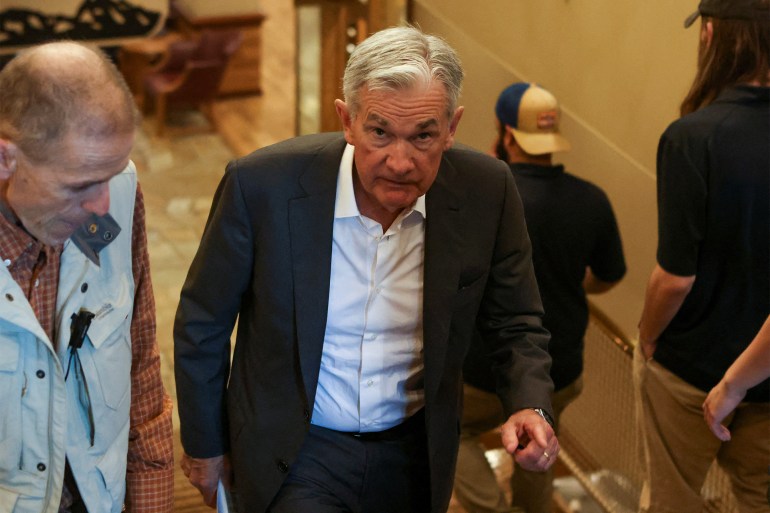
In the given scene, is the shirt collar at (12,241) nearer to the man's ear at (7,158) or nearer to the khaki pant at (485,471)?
the man's ear at (7,158)

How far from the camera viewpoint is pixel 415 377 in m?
3.05

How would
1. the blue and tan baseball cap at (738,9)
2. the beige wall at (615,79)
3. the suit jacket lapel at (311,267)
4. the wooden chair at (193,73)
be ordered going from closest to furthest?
the suit jacket lapel at (311,267) → the blue and tan baseball cap at (738,9) → the beige wall at (615,79) → the wooden chair at (193,73)

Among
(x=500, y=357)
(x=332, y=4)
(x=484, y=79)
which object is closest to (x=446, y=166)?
(x=500, y=357)

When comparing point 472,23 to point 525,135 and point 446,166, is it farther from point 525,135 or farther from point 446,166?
point 446,166

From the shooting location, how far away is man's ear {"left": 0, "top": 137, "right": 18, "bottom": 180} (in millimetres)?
2305

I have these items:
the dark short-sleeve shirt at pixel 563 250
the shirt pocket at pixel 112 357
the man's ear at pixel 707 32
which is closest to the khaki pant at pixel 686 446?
the dark short-sleeve shirt at pixel 563 250

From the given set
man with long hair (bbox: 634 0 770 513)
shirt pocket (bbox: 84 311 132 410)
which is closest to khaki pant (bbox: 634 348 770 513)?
man with long hair (bbox: 634 0 770 513)

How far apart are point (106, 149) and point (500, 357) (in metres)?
1.26

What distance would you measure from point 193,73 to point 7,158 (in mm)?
9796

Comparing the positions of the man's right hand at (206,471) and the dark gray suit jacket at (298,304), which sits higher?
the dark gray suit jacket at (298,304)

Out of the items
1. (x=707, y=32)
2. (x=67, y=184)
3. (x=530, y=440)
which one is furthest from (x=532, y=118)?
(x=67, y=184)

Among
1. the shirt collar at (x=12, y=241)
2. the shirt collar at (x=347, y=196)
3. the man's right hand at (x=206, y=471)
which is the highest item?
the shirt collar at (x=12, y=241)

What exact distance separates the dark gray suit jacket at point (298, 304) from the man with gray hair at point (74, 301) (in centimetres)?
15

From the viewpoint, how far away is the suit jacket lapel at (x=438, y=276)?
2.93m
